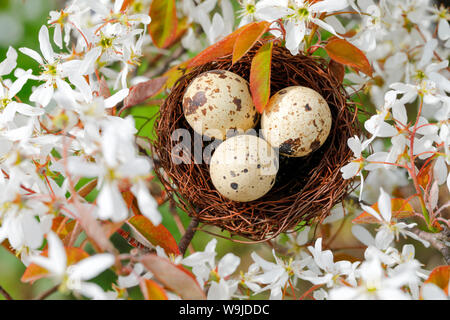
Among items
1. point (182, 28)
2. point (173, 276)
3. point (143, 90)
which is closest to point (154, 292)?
point (173, 276)

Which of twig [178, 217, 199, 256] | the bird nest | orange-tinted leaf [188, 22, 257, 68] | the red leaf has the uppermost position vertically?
orange-tinted leaf [188, 22, 257, 68]

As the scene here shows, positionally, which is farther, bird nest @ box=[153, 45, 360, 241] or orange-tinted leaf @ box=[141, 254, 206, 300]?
bird nest @ box=[153, 45, 360, 241]

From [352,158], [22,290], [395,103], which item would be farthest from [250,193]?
[22,290]

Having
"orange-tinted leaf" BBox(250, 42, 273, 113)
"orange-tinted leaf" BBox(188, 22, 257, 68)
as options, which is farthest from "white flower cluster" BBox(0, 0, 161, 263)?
"orange-tinted leaf" BBox(250, 42, 273, 113)

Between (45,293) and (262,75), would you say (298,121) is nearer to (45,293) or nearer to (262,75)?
(262,75)

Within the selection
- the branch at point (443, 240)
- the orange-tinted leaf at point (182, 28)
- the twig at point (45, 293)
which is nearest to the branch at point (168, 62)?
the orange-tinted leaf at point (182, 28)

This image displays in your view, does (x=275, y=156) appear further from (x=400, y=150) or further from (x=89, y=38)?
(x=89, y=38)

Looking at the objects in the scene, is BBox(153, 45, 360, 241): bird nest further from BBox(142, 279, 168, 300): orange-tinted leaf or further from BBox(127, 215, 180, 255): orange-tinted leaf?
BBox(142, 279, 168, 300): orange-tinted leaf
